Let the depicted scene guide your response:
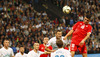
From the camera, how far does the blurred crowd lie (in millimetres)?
15344

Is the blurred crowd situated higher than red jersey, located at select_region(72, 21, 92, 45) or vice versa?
the blurred crowd

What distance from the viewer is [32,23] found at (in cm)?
1705

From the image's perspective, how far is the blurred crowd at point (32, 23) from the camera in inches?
604

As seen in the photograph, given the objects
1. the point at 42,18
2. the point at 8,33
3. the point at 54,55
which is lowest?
the point at 54,55

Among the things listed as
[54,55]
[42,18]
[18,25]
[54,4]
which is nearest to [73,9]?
[54,4]

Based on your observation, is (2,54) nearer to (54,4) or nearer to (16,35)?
(16,35)

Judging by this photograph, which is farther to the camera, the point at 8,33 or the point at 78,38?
the point at 8,33

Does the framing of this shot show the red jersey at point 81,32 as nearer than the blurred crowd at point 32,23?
Yes

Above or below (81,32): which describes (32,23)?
above

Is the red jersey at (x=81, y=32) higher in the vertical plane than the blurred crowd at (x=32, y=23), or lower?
lower

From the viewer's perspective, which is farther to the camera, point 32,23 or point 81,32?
point 32,23

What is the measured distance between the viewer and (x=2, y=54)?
344 inches

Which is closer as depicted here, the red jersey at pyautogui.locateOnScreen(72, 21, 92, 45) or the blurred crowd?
the red jersey at pyautogui.locateOnScreen(72, 21, 92, 45)

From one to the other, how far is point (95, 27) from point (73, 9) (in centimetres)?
276
